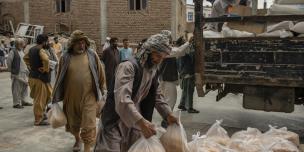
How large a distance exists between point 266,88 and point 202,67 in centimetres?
91

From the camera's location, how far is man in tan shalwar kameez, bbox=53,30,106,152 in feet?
16.1

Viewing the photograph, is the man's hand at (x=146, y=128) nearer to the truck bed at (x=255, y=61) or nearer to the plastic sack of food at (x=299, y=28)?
the truck bed at (x=255, y=61)

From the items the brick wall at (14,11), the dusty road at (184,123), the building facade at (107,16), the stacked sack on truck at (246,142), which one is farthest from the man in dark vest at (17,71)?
the brick wall at (14,11)

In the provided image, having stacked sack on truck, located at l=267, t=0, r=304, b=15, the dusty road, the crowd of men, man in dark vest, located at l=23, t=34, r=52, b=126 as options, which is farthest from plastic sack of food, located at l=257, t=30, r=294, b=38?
man in dark vest, located at l=23, t=34, r=52, b=126

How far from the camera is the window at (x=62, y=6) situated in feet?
76.0

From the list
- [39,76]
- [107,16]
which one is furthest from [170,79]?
[107,16]

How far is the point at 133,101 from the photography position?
10.1 ft

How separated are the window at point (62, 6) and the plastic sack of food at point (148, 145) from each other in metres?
21.1

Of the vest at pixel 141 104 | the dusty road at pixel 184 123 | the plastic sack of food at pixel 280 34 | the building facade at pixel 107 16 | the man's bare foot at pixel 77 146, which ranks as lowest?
the dusty road at pixel 184 123

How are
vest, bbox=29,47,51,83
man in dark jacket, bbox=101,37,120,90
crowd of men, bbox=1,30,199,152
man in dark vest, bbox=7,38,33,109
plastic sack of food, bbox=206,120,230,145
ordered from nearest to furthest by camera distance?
crowd of men, bbox=1,30,199,152 → plastic sack of food, bbox=206,120,230,145 → vest, bbox=29,47,51,83 → man in dark jacket, bbox=101,37,120,90 → man in dark vest, bbox=7,38,33,109

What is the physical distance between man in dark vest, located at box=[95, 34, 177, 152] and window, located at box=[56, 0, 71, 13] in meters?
20.7

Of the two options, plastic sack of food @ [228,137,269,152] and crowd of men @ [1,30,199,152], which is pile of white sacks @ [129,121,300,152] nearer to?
plastic sack of food @ [228,137,269,152]

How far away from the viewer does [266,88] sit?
5.70 metres

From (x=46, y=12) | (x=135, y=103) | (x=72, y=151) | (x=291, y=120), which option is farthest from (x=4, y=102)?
(x=46, y=12)
